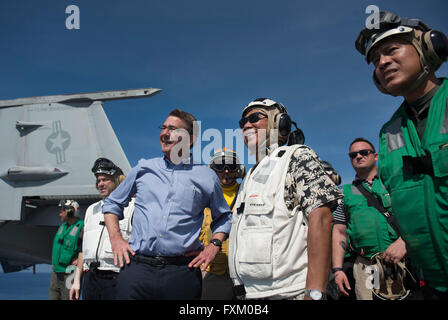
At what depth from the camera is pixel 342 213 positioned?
11.2ft

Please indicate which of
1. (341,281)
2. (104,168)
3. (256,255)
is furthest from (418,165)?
(104,168)

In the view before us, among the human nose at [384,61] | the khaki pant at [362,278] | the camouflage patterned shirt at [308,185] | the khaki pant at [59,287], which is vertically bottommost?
the khaki pant at [59,287]

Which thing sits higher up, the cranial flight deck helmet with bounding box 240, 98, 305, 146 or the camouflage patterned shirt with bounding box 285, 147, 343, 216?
the cranial flight deck helmet with bounding box 240, 98, 305, 146

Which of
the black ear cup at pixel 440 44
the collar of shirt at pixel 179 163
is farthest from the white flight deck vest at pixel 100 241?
the black ear cup at pixel 440 44

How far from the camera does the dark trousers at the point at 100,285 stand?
3.55 m

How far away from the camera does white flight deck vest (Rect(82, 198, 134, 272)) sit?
11.9ft

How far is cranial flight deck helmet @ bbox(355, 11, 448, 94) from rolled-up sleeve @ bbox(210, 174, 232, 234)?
1.50 metres

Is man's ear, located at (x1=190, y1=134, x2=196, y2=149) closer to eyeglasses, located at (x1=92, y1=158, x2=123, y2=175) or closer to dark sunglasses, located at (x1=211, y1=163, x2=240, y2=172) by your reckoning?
dark sunglasses, located at (x1=211, y1=163, x2=240, y2=172)

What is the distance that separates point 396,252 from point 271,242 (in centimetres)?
163

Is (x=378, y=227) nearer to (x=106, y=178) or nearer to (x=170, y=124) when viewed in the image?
(x=170, y=124)

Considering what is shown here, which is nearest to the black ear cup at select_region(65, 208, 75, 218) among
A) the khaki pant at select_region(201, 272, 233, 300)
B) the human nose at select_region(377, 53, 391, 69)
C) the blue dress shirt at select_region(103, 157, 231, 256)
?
the khaki pant at select_region(201, 272, 233, 300)

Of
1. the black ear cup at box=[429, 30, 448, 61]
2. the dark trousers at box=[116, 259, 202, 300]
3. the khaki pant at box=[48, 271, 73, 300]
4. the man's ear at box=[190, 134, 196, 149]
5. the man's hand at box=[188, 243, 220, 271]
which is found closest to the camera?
the black ear cup at box=[429, 30, 448, 61]

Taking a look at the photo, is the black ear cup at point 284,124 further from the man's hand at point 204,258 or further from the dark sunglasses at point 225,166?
the dark sunglasses at point 225,166

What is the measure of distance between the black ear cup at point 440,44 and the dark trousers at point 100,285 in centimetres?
374
